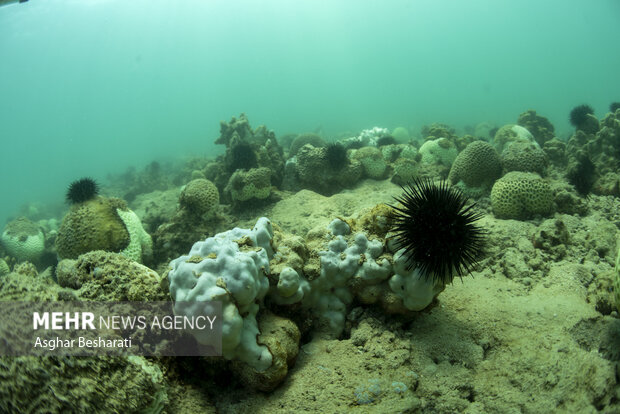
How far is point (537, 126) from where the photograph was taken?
12859 millimetres

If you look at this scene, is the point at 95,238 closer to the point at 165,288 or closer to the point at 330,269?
the point at 165,288

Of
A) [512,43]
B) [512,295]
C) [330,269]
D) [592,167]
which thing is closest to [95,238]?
[330,269]

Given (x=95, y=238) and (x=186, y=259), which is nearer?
(x=186, y=259)

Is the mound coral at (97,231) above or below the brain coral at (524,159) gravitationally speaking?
below

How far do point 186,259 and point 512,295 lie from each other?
403 cm

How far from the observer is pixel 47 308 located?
2561 millimetres

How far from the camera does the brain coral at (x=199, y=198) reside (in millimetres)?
6875

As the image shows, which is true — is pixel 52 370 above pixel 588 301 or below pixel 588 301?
above

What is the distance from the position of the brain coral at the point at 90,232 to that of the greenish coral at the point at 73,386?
141 inches

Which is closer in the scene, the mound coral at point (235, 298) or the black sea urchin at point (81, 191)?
the mound coral at point (235, 298)

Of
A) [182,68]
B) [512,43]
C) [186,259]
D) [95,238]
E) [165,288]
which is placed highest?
[512,43]
